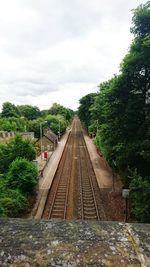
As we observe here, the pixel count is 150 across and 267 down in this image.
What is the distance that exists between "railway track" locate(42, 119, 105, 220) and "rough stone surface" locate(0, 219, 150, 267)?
37.4 feet

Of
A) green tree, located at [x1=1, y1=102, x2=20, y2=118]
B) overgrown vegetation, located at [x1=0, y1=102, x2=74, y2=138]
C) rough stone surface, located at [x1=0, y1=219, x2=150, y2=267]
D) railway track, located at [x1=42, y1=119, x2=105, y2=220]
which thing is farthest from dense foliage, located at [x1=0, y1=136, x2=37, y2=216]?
green tree, located at [x1=1, y1=102, x2=20, y2=118]

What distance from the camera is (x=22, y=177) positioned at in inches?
614

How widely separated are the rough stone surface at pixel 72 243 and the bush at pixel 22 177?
45.6ft

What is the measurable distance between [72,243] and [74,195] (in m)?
15.3

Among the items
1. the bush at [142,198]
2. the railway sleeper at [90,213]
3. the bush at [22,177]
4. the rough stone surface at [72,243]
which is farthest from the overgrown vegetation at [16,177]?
the rough stone surface at [72,243]

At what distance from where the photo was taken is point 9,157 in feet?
63.4

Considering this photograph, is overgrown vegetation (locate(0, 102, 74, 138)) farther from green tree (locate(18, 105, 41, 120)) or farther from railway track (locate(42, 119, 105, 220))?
railway track (locate(42, 119, 105, 220))

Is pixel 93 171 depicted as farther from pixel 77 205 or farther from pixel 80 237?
pixel 80 237

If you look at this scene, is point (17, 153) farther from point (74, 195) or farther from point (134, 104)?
point (134, 104)

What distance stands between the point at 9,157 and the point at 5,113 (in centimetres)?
5827

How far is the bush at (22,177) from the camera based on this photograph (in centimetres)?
1566

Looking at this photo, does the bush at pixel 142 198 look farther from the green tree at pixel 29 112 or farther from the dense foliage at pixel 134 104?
the green tree at pixel 29 112

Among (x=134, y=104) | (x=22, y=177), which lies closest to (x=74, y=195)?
(x=22, y=177)

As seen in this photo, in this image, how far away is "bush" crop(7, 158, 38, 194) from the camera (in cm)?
1566
